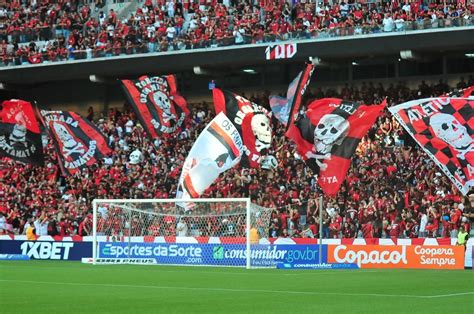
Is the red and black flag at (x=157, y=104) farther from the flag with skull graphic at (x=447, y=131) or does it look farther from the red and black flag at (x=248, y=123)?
the flag with skull graphic at (x=447, y=131)

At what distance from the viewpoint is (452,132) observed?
94.2 feet

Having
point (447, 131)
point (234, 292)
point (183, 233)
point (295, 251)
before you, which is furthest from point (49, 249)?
point (234, 292)

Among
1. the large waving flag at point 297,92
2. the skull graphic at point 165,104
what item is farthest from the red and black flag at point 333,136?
the skull graphic at point 165,104

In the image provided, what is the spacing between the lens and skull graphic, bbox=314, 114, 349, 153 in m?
31.8

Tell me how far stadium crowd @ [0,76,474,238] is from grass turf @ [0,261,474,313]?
6158 millimetres

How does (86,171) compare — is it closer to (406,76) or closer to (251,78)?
(251,78)

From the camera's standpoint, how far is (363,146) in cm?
4094

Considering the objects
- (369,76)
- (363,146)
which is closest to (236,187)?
(363,146)

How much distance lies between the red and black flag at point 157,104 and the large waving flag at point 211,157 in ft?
19.3

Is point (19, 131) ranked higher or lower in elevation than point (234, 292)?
higher

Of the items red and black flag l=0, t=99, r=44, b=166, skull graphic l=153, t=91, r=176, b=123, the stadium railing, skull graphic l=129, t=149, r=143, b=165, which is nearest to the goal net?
skull graphic l=153, t=91, r=176, b=123

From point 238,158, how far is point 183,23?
1750 centimetres

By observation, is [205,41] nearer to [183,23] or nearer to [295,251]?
[183,23]

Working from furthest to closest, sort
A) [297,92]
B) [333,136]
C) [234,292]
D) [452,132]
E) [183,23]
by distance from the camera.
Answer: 1. [183,23]
2. [297,92]
3. [333,136]
4. [452,132]
5. [234,292]
